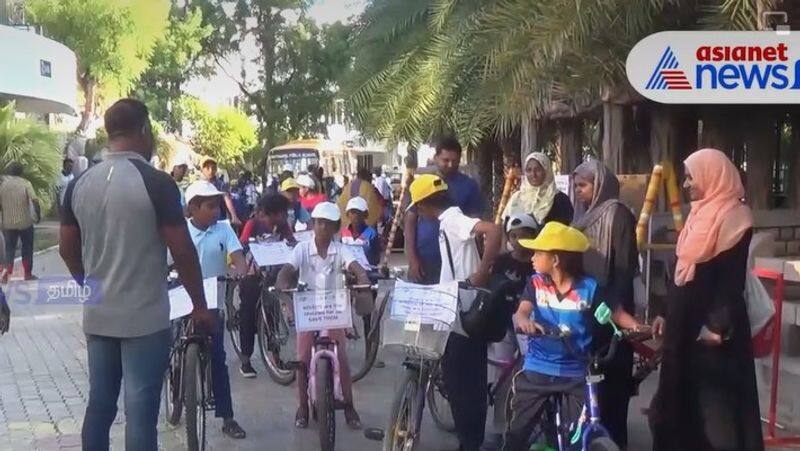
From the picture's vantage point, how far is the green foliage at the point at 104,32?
133 ft

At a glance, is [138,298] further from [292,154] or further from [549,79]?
[292,154]

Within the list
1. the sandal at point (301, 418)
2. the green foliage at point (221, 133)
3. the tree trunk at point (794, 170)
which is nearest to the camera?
the sandal at point (301, 418)

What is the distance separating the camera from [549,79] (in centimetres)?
791

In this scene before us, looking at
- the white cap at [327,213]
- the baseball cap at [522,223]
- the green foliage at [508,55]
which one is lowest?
the baseball cap at [522,223]

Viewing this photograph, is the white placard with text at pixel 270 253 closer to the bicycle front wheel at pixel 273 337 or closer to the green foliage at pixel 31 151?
the bicycle front wheel at pixel 273 337

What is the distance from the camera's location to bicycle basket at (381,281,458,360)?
538 cm

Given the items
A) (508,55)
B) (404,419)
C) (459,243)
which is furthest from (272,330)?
(404,419)

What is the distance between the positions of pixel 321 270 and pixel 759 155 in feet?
18.8

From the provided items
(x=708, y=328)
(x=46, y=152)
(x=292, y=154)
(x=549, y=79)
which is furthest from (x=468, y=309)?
(x=292, y=154)

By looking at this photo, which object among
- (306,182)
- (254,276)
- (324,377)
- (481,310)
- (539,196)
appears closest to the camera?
(481,310)

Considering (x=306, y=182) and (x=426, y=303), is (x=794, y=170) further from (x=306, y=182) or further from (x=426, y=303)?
(x=426, y=303)

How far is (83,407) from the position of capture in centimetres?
776

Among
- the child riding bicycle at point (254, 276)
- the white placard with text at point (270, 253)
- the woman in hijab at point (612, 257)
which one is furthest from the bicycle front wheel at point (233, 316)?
the woman in hijab at point (612, 257)

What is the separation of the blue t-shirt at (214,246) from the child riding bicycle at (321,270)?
0.40 metres
